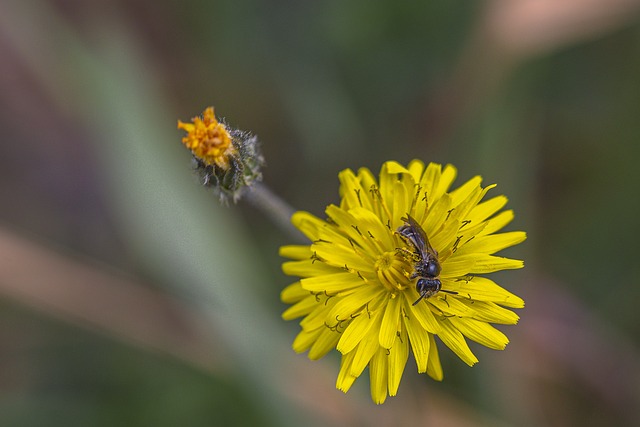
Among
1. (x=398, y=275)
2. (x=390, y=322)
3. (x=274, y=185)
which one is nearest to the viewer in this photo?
(x=390, y=322)

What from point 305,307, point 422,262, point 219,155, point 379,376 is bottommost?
point 379,376

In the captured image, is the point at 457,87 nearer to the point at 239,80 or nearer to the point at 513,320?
the point at 239,80

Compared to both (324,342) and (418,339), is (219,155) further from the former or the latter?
(418,339)

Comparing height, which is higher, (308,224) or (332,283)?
(308,224)

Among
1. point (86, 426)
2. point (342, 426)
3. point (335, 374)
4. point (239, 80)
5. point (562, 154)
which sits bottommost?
point (342, 426)

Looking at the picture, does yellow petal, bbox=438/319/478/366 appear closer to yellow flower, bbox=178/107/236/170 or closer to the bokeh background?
yellow flower, bbox=178/107/236/170

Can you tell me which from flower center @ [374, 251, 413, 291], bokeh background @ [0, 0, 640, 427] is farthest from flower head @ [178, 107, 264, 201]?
bokeh background @ [0, 0, 640, 427]

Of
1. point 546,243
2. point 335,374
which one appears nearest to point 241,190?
point 335,374

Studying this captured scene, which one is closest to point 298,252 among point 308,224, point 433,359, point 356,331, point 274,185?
point 308,224
